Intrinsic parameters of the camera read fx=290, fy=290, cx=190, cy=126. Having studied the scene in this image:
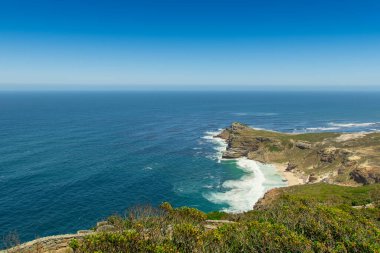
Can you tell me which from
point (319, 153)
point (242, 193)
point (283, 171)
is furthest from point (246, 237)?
point (319, 153)

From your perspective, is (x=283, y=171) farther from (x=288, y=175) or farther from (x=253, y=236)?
(x=253, y=236)

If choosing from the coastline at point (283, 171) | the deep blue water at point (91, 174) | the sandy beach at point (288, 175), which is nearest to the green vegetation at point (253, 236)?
the deep blue water at point (91, 174)

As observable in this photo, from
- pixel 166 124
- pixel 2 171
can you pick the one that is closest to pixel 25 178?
pixel 2 171

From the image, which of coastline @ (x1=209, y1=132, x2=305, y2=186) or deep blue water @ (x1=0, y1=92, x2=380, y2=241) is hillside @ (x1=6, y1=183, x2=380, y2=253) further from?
coastline @ (x1=209, y1=132, x2=305, y2=186)

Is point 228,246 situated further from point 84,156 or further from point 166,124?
point 166,124

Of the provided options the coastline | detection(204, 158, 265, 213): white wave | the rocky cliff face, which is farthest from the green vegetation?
the coastline
